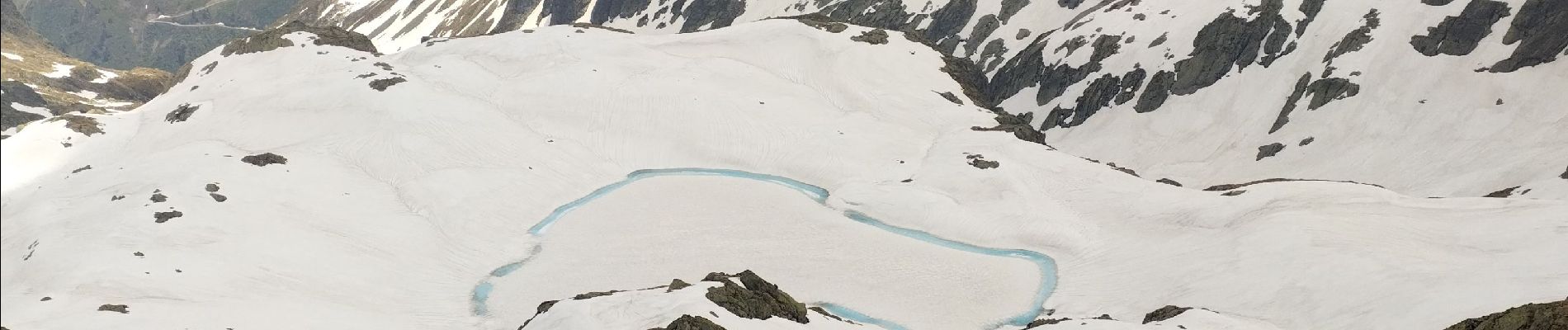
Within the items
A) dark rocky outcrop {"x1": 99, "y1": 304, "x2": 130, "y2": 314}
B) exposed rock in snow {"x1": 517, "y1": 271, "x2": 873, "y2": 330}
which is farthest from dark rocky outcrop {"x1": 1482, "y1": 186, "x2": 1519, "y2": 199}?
dark rocky outcrop {"x1": 99, "y1": 304, "x2": 130, "y2": 314}

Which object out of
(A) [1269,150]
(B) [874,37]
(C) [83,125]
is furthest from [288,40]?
(A) [1269,150]

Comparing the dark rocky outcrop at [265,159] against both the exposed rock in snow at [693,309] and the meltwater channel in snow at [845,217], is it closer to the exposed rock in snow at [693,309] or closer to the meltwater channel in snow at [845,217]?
the meltwater channel in snow at [845,217]

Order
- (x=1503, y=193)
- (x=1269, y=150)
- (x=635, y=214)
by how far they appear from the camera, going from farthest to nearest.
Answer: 1. (x=1269, y=150)
2. (x=1503, y=193)
3. (x=635, y=214)

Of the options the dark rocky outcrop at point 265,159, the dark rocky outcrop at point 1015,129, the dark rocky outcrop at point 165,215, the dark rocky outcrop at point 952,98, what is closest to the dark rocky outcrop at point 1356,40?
the dark rocky outcrop at point 1015,129

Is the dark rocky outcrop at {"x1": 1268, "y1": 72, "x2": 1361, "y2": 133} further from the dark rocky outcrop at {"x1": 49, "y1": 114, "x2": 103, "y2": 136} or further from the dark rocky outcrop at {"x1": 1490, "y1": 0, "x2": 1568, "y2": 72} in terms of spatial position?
the dark rocky outcrop at {"x1": 49, "y1": 114, "x2": 103, "y2": 136}

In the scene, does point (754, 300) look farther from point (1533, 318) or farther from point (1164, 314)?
point (1533, 318)

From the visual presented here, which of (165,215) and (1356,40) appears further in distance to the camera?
(1356,40)

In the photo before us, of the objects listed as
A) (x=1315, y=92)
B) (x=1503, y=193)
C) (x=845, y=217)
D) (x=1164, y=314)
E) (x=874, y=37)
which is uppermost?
(x=1315, y=92)
